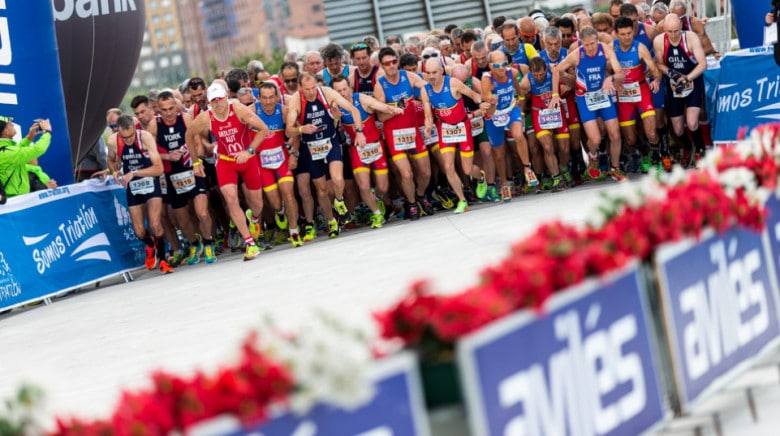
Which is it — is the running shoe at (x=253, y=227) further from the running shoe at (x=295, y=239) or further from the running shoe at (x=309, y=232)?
the running shoe at (x=309, y=232)

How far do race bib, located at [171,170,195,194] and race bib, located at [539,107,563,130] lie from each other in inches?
167

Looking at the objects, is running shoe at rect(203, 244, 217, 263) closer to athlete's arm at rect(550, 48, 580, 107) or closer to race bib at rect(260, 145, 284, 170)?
race bib at rect(260, 145, 284, 170)

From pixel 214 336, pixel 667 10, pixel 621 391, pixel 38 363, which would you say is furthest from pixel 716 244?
pixel 667 10

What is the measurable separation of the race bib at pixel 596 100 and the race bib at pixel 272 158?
3.66m

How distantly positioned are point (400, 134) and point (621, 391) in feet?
33.1

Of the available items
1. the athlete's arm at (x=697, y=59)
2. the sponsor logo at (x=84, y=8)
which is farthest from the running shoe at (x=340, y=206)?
the sponsor logo at (x=84, y=8)

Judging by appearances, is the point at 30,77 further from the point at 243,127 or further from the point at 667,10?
the point at 667,10

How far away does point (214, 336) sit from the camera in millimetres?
8945

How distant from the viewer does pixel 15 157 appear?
13.7m

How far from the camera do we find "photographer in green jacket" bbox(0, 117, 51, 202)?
13.6 metres

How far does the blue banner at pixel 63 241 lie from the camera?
13.0 metres

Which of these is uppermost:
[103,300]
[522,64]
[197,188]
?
[522,64]

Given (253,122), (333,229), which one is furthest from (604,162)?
(253,122)

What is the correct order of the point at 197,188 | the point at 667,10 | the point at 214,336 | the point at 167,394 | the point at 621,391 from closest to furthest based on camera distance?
the point at 167,394 < the point at 621,391 < the point at 214,336 < the point at 197,188 < the point at 667,10
